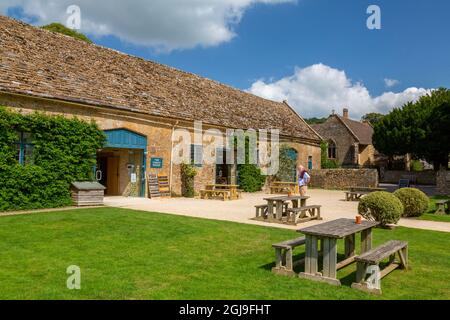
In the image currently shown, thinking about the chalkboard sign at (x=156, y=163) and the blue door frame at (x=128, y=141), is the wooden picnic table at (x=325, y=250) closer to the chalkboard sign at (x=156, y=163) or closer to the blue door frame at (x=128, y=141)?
the blue door frame at (x=128, y=141)

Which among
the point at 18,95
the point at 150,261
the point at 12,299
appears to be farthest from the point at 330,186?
the point at 12,299

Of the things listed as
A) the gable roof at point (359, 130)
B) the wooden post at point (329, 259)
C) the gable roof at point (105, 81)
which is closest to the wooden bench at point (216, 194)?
the gable roof at point (105, 81)

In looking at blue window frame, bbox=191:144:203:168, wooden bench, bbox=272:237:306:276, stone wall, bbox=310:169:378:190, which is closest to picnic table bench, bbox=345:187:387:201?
blue window frame, bbox=191:144:203:168

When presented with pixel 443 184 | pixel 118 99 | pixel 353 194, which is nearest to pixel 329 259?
pixel 118 99

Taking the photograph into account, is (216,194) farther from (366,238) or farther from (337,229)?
(337,229)

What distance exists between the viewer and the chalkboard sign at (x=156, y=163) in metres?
18.1

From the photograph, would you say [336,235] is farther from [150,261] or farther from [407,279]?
[150,261]

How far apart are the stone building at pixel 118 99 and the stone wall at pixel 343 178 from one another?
851 cm

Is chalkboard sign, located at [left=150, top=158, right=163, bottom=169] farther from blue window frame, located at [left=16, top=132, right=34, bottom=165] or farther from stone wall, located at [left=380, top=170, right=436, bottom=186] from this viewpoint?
stone wall, located at [left=380, top=170, right=436, bottom=186]

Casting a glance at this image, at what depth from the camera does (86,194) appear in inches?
557

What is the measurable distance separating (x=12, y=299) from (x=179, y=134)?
49.5ft

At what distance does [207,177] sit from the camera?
69.6 ft

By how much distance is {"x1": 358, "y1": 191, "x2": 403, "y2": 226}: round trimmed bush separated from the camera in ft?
33.5

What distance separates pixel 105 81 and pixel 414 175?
35903 millimetres
